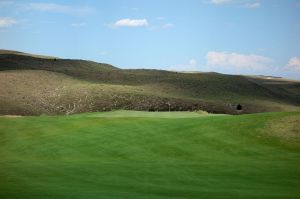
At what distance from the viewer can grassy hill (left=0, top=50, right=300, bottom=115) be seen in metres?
52.0

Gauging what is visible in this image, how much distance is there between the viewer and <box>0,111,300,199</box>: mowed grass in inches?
535

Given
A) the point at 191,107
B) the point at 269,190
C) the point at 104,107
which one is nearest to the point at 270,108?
the point at 191,107

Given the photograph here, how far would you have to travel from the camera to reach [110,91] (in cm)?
5744

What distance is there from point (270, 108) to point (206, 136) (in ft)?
133

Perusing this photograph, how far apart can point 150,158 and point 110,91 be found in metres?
37.7

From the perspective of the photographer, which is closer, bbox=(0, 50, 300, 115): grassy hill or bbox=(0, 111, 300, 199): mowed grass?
bbox=(0, 111, 300, 199): mowed grass

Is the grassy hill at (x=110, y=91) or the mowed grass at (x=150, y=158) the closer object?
the mowed grass at (x=150, y=158)

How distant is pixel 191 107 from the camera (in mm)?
53938

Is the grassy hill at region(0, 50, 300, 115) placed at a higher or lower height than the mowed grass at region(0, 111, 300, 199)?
higher

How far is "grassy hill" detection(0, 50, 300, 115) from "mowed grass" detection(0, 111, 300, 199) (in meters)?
20.8

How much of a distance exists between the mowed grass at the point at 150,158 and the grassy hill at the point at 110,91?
20.8 metres

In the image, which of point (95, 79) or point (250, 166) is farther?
point (95, 79)

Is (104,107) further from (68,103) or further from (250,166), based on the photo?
(250,166)

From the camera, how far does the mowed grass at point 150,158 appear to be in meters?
13.6
